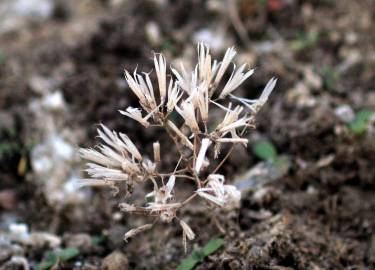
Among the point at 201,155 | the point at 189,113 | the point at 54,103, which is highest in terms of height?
the point at 54,103

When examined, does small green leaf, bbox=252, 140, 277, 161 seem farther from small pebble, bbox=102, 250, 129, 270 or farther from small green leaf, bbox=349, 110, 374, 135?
small pebble, bbox=102, 250, 129, 270

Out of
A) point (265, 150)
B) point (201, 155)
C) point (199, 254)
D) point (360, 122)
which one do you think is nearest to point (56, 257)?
point (199, 254)

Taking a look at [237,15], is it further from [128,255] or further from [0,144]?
[128,255]

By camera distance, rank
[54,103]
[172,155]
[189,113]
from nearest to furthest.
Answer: [189,113], [172,155], [54,103]

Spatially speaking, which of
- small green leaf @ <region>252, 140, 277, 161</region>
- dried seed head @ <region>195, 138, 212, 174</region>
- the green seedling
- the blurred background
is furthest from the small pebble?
small green leaf @ <region>252, 140, 277, 161</region>

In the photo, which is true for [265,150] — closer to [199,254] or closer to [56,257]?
[199,254]

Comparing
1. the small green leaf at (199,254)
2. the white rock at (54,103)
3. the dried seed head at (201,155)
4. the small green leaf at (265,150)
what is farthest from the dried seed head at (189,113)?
the white rock at (54,103)
